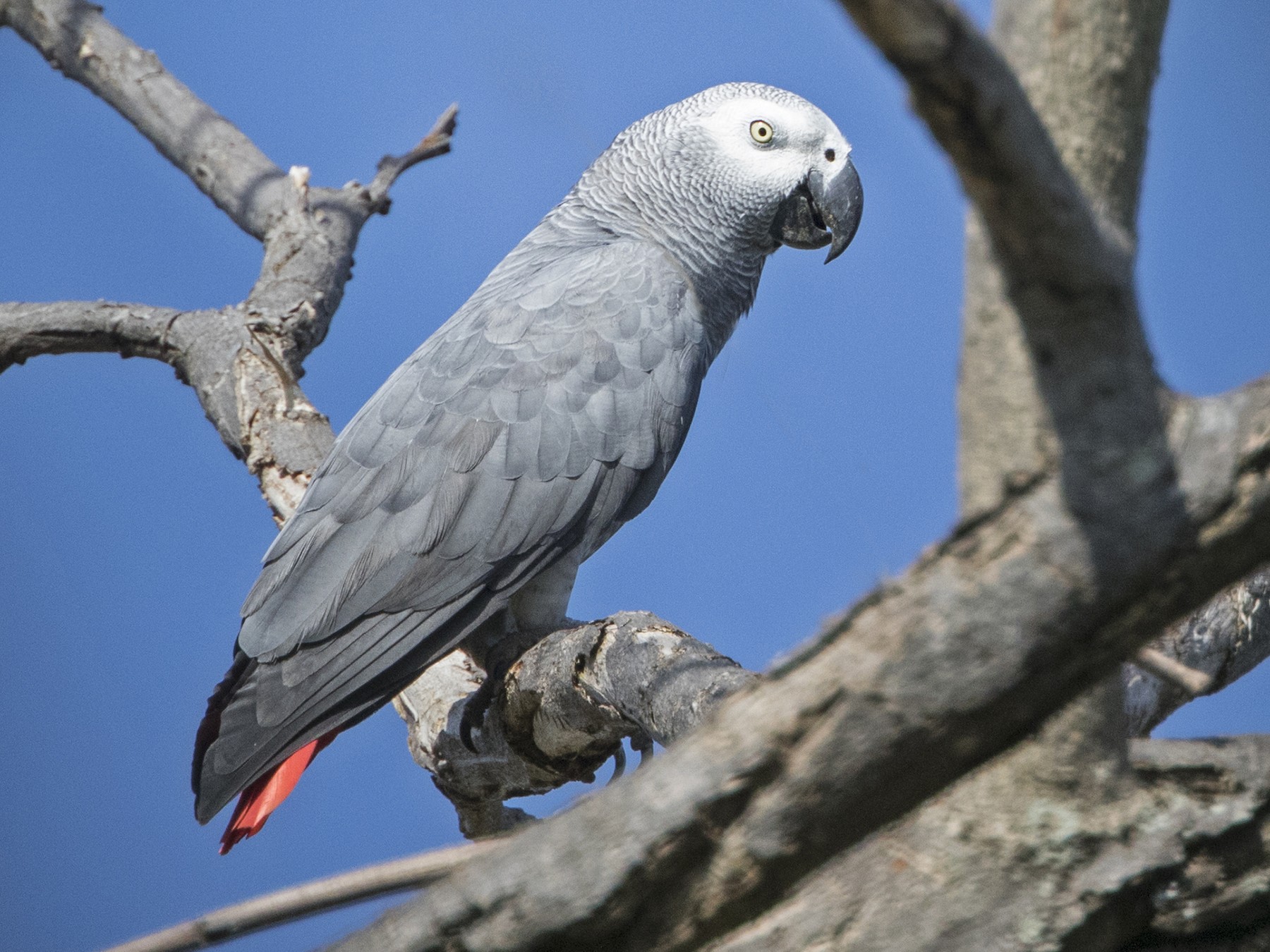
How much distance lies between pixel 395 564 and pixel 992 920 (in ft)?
3.53

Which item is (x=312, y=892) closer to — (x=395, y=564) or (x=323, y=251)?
(x=395, y=564)

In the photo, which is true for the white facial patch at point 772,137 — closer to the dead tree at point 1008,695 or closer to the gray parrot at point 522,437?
the gray parrot at point 522,437

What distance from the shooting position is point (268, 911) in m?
0.56

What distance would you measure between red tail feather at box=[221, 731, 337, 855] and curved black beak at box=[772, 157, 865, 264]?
4.13 feet

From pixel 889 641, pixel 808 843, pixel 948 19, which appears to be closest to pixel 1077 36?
pixel 948 19

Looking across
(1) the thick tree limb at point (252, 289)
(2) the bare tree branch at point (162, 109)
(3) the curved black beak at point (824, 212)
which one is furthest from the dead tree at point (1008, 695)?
(2) the bare tree branch at point (162, 109)

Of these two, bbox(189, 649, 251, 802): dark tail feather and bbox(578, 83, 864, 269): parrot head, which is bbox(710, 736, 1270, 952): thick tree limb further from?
bbox(578, 83, 864, 269): parrot head

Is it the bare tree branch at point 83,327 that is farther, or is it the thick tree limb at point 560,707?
the bare tree branch at point 83,327

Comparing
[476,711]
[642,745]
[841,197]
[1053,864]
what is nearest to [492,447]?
[476,711]

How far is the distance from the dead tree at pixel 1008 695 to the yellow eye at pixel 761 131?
1506 millimetres

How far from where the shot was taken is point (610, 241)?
1.88 meters

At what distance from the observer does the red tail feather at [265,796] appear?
1466 mm

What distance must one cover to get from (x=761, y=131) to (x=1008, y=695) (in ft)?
5.28

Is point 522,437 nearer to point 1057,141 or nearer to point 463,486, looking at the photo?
point 463,486
